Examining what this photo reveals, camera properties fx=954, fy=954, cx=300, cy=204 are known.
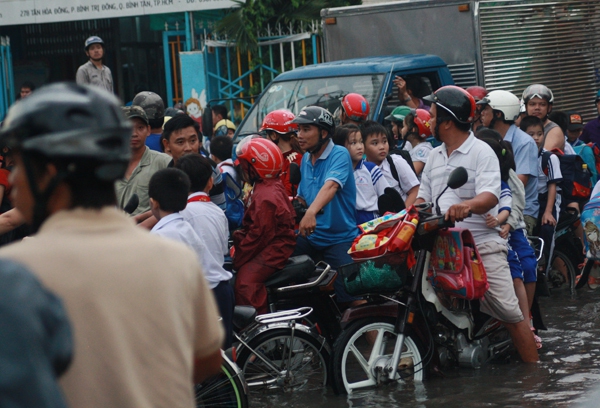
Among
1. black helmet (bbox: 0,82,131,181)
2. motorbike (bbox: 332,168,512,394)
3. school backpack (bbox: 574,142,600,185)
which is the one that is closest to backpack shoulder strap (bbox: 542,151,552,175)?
school backpack (bbox: 574,142,600,185)

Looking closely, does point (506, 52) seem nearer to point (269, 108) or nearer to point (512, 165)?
point (269, 108)

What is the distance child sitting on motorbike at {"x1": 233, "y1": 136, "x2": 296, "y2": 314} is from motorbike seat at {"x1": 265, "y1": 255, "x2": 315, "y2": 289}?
0.13 feet

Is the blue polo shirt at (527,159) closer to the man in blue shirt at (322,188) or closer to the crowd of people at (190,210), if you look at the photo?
the crowd of people at (190,210)

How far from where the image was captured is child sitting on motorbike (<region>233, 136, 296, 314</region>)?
20.7ft

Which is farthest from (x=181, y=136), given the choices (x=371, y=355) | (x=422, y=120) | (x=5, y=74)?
(x=5, y=74)

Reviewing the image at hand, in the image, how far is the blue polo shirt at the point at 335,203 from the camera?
6.93 m

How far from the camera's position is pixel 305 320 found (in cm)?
646

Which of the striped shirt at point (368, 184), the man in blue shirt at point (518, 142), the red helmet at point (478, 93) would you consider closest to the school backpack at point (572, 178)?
the man in blue shirt at point (518, 142)

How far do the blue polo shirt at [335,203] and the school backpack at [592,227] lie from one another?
225 cm

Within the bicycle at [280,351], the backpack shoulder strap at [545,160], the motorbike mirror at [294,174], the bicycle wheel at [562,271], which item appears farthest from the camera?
the bicycle wheel at [562,271]

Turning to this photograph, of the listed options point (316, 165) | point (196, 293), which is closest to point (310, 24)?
point (316, 165)

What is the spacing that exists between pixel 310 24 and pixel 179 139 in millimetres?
10527

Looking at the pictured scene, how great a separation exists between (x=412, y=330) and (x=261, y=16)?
1148 centimetres

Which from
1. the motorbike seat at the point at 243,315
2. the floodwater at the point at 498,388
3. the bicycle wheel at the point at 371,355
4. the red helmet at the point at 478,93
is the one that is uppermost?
the red helmet at the point at 478,93
